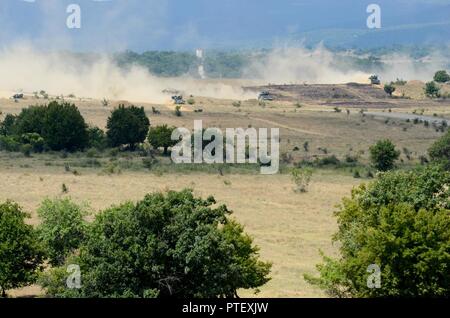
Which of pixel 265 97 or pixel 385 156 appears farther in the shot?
pixel 265 97

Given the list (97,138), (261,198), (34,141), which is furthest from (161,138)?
(261,198)

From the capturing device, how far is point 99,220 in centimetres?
3203

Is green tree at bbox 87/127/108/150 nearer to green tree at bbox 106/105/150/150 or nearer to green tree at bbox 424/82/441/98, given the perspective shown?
green tree at bbox 106/105/150/150

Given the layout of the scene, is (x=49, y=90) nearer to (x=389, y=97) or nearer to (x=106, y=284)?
(x=389, y=97)

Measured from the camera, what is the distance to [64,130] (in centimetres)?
8512

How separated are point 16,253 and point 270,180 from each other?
3886 centimetres

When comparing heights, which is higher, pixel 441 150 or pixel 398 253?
pixel 398 253

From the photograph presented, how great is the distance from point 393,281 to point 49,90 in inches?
5620

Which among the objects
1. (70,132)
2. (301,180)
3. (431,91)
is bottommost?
(301,180)

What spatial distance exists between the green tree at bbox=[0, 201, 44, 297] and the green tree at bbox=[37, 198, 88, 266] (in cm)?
196
